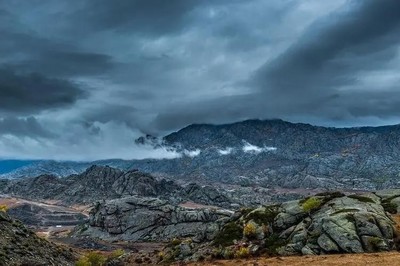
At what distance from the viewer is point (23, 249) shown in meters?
64.6

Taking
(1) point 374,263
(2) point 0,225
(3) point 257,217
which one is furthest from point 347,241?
(2) point 0,225

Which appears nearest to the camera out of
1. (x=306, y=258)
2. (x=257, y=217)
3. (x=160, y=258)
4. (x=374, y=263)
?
(x=374, y=263)

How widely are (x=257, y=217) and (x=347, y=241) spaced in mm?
24498

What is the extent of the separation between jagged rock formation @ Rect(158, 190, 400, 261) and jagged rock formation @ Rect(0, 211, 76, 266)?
23.2 meters

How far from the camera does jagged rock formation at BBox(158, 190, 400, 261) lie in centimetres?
6347

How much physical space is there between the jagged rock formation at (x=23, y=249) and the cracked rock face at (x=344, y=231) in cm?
3821

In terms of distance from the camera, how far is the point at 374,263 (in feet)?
165

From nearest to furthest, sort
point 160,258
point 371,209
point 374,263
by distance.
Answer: point 374,263 < point 371,209 < point 160,258

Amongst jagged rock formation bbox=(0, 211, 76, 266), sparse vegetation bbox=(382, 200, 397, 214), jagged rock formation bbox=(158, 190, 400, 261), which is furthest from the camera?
sparse vegetation bbox=(382, 200, 397, 214)

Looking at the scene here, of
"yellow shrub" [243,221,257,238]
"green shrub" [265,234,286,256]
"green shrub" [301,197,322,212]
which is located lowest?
"green shrub" [265,234,286,256]

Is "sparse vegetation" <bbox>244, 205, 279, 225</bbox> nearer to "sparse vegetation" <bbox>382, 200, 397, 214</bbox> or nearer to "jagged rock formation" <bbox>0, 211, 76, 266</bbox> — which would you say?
"sparse vegetation" <bbox>382, 200, 397, 214</bbox>

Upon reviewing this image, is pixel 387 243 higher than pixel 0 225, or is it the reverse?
pixel 0 225

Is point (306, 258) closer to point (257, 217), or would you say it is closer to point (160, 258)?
point (257, 217)

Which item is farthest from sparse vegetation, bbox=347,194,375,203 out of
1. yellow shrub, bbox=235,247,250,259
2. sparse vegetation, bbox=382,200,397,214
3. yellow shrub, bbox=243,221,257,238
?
yellow shrub, bbox=235,247,250,259
